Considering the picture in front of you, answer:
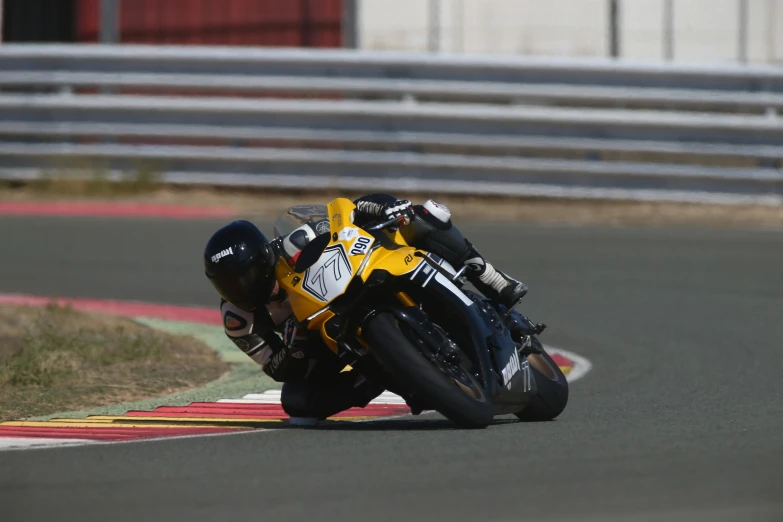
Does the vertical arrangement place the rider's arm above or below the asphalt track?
above

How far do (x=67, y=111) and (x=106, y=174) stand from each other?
787mm

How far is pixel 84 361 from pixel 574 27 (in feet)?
44.6

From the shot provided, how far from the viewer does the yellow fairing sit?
6477 mm

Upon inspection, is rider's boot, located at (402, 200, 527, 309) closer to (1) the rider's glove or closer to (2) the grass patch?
(1) the rider's glove

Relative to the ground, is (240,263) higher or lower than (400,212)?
lower

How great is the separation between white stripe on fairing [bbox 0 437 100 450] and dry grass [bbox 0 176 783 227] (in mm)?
8450

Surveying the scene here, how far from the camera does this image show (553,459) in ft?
18.5

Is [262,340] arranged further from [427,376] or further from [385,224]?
[427,376]

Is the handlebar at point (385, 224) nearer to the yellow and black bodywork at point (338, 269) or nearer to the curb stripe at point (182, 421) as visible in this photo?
the yellow and black bodywork at point (338, 269)

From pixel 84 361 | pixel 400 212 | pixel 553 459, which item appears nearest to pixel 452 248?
pixel 400 212

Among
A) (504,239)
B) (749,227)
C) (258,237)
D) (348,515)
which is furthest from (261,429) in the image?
(749,227)

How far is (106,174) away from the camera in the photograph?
51.3 ft

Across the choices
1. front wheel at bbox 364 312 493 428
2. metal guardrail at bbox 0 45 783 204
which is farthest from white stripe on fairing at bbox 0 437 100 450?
metal guardrail at bbox 0 45 783 204

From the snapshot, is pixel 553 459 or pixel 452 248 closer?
pixel 553 459
